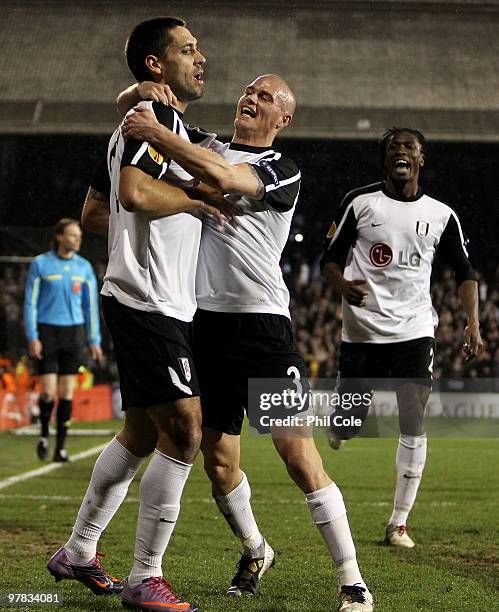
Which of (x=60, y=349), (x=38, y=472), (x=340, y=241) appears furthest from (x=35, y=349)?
(x=340, y=241)

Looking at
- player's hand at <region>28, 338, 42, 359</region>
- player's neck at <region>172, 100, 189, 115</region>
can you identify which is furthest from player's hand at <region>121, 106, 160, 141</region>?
player's hand at <region>28, 338, 42, 359</region>

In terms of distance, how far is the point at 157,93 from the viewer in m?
3.52

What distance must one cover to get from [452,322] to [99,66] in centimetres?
784

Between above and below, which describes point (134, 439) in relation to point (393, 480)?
above

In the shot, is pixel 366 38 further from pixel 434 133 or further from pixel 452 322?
pixel 452 322

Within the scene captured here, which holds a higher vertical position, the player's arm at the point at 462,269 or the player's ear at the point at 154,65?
the player's ear at the point at 154,65

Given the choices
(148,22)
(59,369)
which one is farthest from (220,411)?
(59,369)

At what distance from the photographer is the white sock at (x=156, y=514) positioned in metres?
3.52

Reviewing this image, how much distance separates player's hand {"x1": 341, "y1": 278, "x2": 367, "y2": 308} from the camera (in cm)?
539

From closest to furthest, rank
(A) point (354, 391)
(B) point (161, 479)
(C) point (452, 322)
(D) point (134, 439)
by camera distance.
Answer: (B) point (161, 479) < (D) point (134, 439) < (A) point (354, 391) < (C) point (452, 322)

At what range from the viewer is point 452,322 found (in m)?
19.2

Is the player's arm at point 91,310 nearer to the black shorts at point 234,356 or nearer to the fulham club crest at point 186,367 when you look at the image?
the black shorts at point 234,356

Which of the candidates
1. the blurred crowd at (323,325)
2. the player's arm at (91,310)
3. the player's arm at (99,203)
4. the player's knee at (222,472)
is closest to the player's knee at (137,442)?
the player's knee at (222,472)

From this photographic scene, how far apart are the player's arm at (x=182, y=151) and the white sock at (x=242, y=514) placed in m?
1.36
